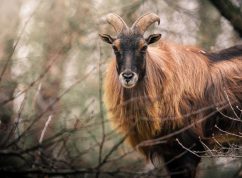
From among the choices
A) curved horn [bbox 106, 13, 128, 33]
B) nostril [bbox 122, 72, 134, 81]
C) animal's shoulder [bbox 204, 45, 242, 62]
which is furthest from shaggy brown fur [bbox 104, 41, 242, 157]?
curved horn [bbox 106, 13, 128, 33]

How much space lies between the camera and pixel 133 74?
11.5 m

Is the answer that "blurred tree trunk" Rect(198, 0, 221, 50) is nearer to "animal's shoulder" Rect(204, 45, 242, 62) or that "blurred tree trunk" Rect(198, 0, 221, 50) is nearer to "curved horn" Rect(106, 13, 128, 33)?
"animal's shoulder" Rect(204, 45, 242, 62)

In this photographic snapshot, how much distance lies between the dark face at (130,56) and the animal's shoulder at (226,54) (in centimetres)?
116

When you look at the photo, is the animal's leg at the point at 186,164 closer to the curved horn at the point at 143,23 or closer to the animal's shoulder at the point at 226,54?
the animal's shoulder at the point at 226,54

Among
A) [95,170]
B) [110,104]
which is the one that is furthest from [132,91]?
[95,170]

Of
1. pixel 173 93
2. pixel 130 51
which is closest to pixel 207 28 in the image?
pixel 173 93

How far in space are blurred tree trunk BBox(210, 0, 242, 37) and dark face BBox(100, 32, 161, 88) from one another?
1.43 metres

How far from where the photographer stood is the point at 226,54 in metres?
12.9

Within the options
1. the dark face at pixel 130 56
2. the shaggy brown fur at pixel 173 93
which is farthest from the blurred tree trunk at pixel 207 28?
the dark face at pixel 130 56

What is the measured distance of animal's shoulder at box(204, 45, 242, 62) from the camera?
12776 millimetres

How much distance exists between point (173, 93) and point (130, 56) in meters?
0.82

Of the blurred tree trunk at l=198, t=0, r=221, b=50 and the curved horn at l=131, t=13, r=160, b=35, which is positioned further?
the blurred tree trunk at l=198, t=0, r=221, b=50

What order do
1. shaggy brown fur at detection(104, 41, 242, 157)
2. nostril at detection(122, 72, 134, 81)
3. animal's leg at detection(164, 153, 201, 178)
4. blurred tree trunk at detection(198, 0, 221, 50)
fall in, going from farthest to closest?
1. blurred tree trunk at detection(198, 0, 221, 50)
2. animal's leg at detection(164, 153, 201, 178)
3. shaggy brown fur at detection(104, 41, 242, 157)
4. nostril at detection(122, 72, 134, 81)

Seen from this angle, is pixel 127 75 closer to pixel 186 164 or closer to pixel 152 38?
pixel 152 38
